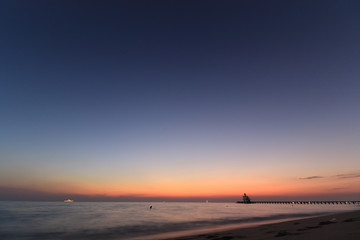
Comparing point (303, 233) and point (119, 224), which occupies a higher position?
point (303, 233)

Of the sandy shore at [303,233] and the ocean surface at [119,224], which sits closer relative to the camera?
the sandy shore at [303,233]

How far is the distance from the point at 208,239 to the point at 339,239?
10391 millimetres

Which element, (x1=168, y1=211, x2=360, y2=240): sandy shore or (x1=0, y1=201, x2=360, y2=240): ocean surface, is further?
(x1=0, y1=201, x2=360, y2=240): ocean surface

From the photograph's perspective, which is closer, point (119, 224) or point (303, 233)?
point (303, 233)

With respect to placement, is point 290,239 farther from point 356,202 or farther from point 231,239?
point 356,202

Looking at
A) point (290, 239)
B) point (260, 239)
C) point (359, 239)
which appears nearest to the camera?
point (359, 239)

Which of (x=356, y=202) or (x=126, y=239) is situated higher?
(x=356, y=202)

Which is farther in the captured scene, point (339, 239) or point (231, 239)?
point (231, 239)

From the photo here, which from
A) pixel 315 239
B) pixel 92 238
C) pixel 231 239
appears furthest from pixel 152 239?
pixel 315 239

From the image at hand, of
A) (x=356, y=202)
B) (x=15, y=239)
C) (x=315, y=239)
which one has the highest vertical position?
(x=356, y=202)

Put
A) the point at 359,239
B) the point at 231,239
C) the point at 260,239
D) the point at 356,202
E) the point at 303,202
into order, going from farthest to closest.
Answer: the point at 303,202 < the point at 356,202 < the point at 231,239 < the point at 260,239 < the point at 359,239

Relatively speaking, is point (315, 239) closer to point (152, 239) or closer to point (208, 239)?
point (208, 239)

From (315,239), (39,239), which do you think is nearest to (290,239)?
(315,239)

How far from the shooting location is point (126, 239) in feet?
83.1
